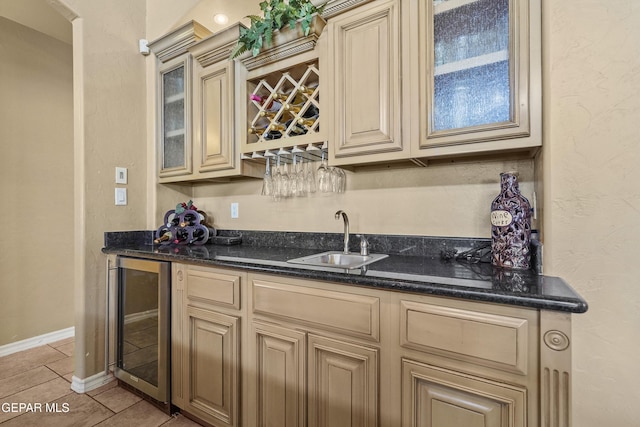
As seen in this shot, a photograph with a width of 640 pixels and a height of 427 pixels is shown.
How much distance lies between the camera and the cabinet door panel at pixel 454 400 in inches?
35.1

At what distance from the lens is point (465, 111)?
127cm

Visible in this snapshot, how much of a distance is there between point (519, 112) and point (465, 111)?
0.19m

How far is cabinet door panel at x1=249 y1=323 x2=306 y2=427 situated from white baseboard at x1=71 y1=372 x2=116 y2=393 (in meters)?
Result: 1.31

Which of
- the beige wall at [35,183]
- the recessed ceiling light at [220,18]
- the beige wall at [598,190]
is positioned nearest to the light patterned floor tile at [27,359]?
the beige wall at [35,183]

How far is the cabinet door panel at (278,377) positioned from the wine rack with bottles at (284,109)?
994 millimetres

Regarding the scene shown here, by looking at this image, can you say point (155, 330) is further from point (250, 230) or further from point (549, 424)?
point (549, 424)

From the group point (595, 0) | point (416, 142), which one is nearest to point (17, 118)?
point (416, 142)

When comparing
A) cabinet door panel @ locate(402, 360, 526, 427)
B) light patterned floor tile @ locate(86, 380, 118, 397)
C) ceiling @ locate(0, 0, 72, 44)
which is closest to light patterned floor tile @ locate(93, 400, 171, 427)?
light patterned floor tile @ locate(86, 380, 118, 397)

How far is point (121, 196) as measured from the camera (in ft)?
7.32

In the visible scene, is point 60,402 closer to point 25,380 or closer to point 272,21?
point 25,380

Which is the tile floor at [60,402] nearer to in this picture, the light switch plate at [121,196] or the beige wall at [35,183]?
the beige wall at [35,183]

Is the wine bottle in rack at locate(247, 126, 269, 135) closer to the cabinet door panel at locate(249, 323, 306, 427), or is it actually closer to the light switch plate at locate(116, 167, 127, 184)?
the light switch plate at locate(116, 167, 127, 184)

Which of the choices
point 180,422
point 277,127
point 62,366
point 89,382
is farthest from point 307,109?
point 62,366

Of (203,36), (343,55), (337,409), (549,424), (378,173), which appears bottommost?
(337,409)
